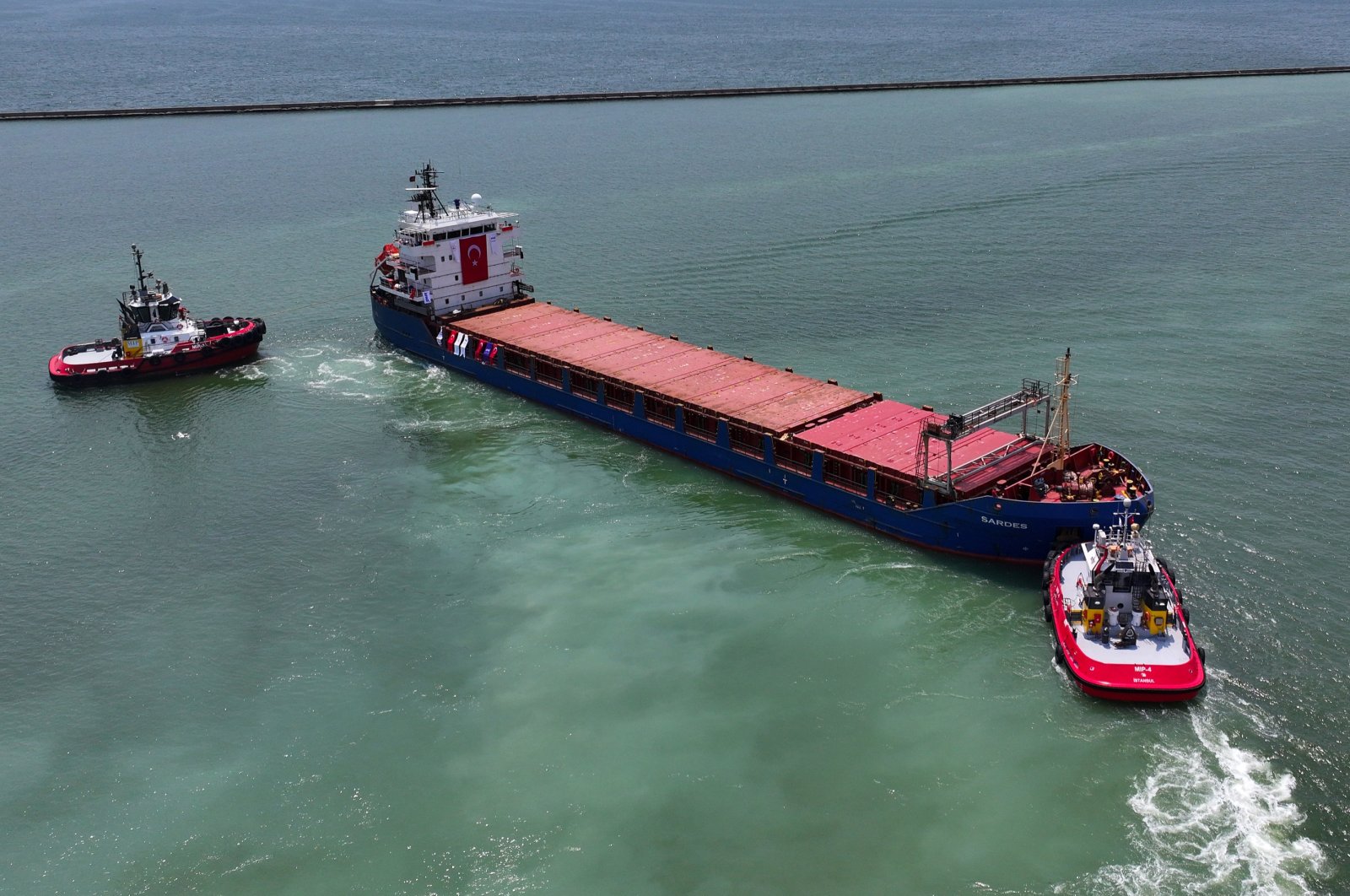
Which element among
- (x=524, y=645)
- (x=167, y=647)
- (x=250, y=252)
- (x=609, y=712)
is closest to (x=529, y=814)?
(x=609, y=712)

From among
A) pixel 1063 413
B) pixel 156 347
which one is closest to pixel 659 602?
pixel 1063 413

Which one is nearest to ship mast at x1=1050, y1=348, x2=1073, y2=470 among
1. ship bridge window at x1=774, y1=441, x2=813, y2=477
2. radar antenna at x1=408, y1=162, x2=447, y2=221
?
ship bridge window at x1=774, y1=441, x2=813, y2=477

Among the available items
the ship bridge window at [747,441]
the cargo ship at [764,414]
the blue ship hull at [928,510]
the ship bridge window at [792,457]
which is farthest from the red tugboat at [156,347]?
the ship bridge window at [792,457]

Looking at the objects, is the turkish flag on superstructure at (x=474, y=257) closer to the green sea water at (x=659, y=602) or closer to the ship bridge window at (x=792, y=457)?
the green sea water at (x=659, y=602)

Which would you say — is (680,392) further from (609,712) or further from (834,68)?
(834,68)

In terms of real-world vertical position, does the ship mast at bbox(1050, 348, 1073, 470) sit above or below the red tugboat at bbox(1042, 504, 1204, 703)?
above

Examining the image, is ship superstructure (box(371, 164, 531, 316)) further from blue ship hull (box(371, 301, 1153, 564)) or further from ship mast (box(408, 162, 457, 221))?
blue ship hull (box(371, 301, 1153, 564))
